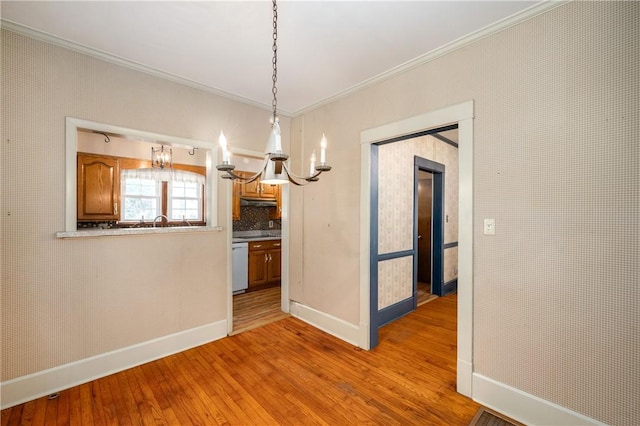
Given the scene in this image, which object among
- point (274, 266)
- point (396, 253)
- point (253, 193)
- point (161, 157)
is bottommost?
point (274, 266)

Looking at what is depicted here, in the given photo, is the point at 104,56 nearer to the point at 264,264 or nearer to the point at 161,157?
the point at 161,157

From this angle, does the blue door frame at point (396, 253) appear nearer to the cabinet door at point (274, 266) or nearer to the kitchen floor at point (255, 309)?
the kitchen floor at point (255, 309)

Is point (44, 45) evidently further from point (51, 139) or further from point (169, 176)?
point (169, 176)

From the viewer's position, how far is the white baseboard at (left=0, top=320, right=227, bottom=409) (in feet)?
6.55

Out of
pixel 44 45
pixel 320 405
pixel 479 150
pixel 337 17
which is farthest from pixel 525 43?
pixel 44 45

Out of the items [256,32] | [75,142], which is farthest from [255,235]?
[256,32]

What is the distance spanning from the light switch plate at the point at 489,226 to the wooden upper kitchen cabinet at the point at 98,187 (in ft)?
17.2

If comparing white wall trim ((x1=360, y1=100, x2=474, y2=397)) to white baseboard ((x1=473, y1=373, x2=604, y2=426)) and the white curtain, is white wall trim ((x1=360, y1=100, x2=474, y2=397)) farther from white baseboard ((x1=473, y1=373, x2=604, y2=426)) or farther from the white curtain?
the white curtain

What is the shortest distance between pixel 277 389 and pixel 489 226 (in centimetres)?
214

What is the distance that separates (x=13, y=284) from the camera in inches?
79.1

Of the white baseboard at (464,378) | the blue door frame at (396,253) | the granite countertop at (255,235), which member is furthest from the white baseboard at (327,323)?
the granite countertop at (255,235)

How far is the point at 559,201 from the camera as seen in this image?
5.71 feet

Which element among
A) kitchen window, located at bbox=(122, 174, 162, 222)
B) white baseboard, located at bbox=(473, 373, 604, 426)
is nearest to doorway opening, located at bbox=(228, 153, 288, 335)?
kitchen window, located at bbox=(122, 174, 162, 222)

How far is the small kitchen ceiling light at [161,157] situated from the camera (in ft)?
15.6
